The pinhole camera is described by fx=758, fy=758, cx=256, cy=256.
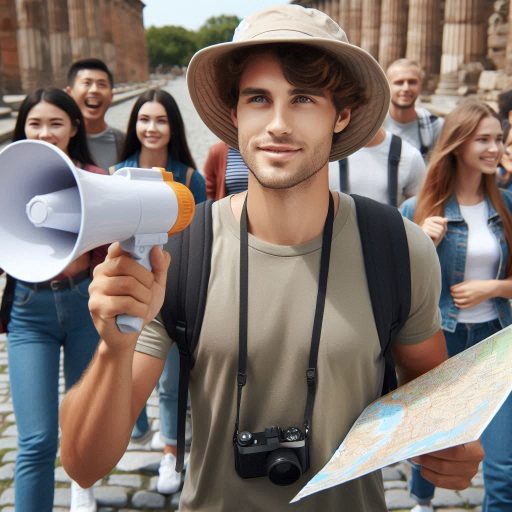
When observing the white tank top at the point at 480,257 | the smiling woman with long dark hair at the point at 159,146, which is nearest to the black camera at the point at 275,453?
the white tank top at the point at 480,257

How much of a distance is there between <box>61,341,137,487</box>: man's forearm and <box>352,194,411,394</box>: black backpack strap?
0.65m

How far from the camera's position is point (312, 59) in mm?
1925

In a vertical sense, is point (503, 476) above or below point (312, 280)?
below

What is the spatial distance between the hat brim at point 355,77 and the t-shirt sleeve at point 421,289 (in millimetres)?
371

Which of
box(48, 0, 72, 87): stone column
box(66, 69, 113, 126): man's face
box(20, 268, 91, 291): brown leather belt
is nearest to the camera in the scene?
box(20, 268, 91, 291): brown leather belt

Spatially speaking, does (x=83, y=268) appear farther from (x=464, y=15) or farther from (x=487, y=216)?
(x=464, y=15)

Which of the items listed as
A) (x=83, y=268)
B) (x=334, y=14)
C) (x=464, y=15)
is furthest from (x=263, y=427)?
(x=334, y=14)

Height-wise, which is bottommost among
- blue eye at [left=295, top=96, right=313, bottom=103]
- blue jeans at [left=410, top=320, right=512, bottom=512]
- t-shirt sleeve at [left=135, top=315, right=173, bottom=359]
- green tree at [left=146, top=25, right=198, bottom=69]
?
green tree at [left=146, top=25, right=198, bottom=69]

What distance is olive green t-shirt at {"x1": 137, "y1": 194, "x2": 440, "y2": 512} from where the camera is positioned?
1886mm

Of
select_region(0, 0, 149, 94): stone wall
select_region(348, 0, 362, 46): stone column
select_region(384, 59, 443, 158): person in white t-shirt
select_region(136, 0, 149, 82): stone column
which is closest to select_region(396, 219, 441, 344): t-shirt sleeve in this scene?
select_region(384, 59, 443, 158): person in white t-shirt

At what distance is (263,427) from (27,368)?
179 cm

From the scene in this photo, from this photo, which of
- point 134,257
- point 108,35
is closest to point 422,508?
point 134,257

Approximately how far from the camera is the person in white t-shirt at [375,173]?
453cm

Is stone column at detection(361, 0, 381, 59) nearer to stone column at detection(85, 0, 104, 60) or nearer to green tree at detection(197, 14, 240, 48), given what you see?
stone column at detection(85, 0, 104, 60)
